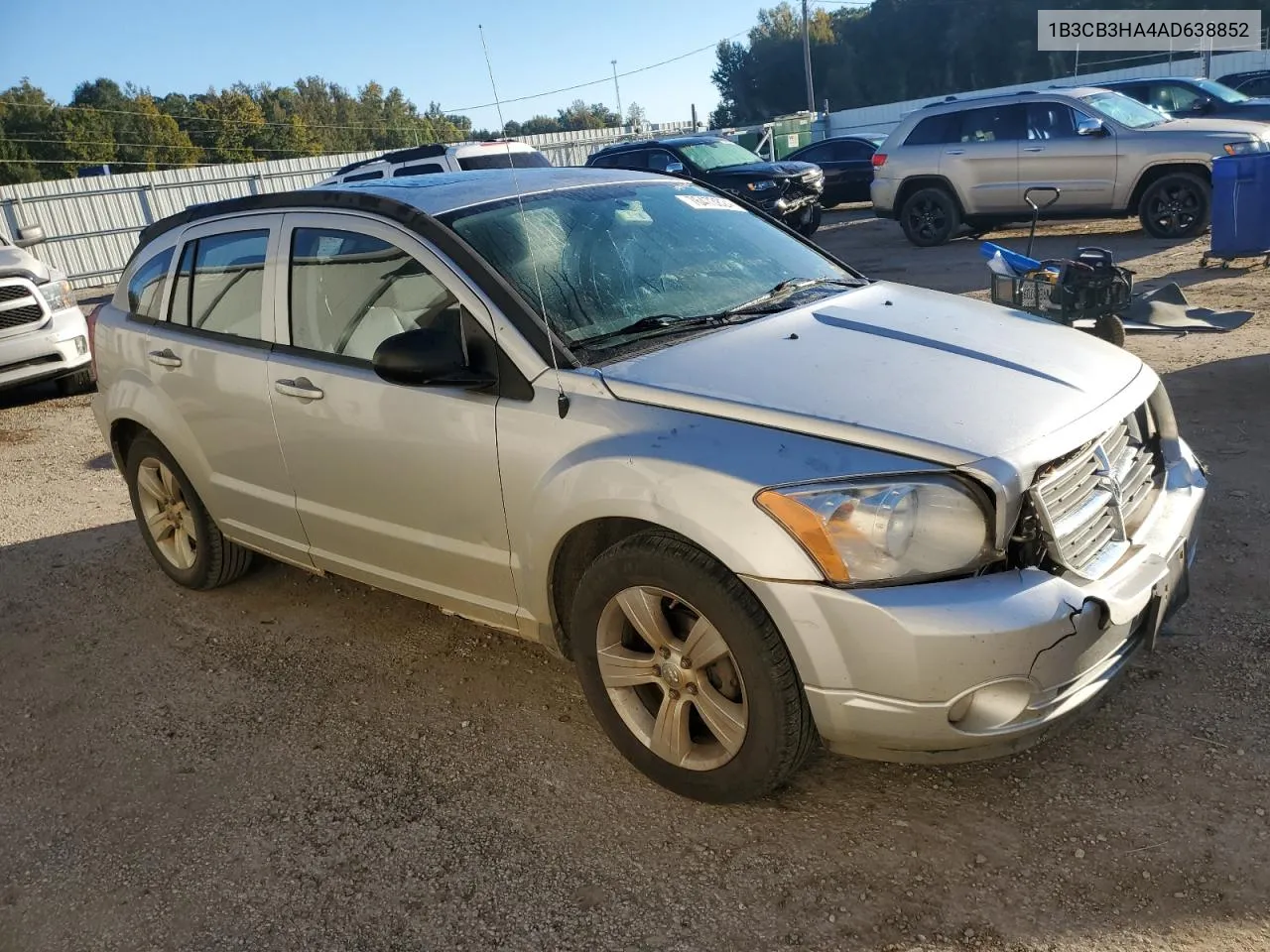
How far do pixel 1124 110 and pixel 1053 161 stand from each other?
0.98 m

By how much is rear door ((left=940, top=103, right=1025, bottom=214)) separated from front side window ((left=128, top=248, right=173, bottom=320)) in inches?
440

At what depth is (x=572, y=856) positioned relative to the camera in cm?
283

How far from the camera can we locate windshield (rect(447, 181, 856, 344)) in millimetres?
3363

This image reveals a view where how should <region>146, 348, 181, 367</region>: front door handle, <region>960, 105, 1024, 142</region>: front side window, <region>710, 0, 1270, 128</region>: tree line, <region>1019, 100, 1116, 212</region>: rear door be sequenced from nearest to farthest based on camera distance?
1. <region>146, 348, 181, 367</region>: front door handle
2. <region>1019, 100, 1116, 212</region>: rear door
3. <region>960, 105, 1024, 142</region>: front side window
4. <region>710, 0, 1270, 128</region>: tree line

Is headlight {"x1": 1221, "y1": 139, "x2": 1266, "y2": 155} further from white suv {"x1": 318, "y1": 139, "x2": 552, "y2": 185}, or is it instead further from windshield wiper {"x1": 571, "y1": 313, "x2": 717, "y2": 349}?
windshield wiper {"x1": 571, "y1": 313, "x2": 717, "y2": 349}

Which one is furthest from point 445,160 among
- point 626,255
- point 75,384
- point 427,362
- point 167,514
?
point 427,362

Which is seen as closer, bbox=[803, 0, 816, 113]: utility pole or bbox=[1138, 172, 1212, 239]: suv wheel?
bbox=[1138, 172, 1212, 239]: suv wheel

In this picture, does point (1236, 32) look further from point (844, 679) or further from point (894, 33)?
point (844, 679)

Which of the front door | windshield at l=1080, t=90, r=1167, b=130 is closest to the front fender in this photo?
the front door

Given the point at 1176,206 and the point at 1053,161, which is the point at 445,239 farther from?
the point at 1053,161

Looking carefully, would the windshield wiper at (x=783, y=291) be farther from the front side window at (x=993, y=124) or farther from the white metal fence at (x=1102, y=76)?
the white metal fence at (x=1102, y=76)

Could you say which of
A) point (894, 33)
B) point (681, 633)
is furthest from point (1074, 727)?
point (894, 33)

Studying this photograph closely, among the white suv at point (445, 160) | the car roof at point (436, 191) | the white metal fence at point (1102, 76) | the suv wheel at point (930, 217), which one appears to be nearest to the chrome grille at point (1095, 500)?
the car roof at point (436, 191)

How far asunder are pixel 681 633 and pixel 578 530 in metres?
0.43
